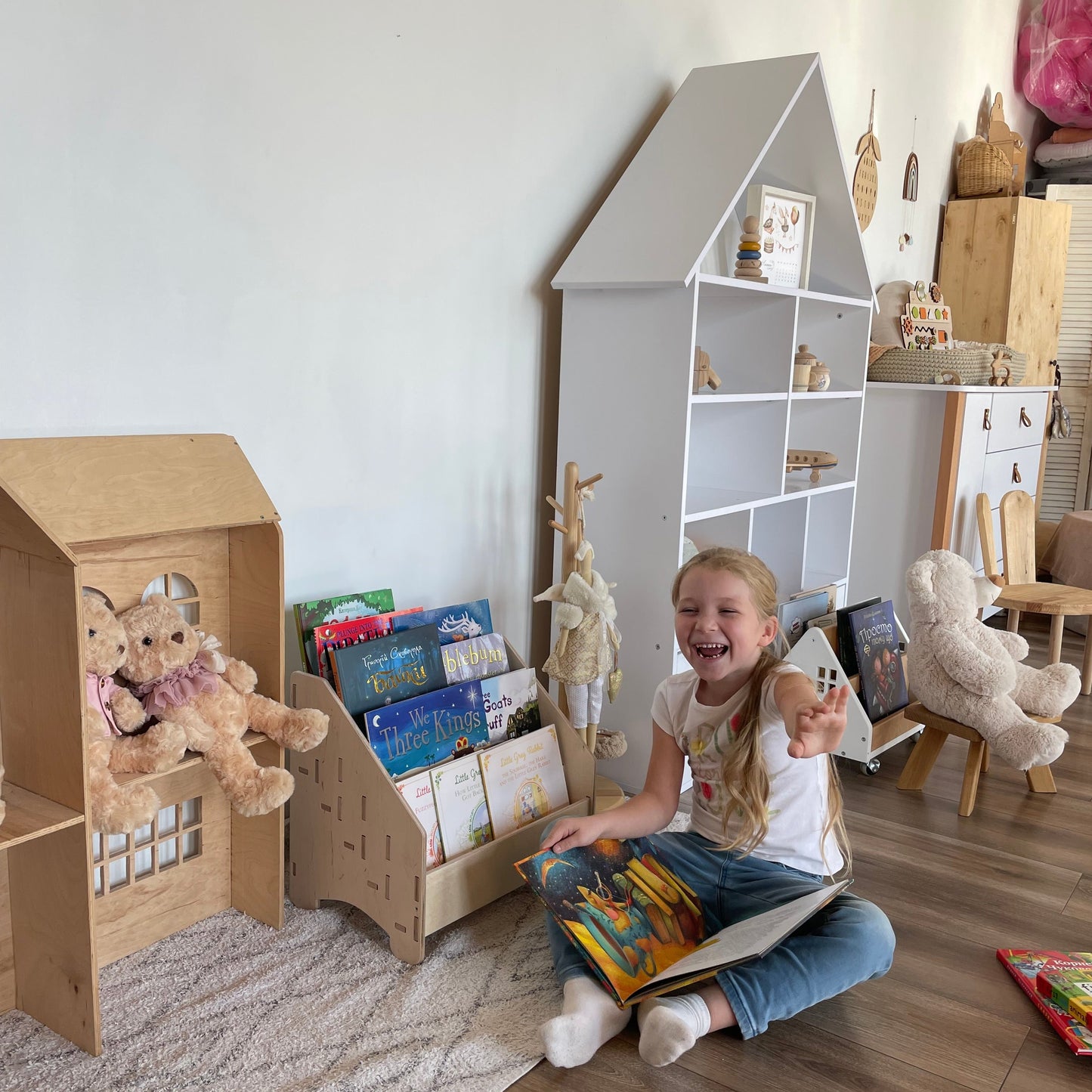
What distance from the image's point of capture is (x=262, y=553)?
4.89ft

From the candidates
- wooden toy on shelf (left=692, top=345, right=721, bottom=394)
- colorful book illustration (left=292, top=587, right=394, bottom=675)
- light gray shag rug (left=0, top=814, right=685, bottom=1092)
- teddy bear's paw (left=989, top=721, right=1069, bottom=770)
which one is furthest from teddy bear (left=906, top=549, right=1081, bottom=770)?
colorful book illustration (left=292, top=587, right=394, bottom=675)

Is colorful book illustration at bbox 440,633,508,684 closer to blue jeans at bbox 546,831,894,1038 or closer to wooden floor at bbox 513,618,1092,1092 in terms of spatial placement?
blue jeans at bbox 546,831,894,1038

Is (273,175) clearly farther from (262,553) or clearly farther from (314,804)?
(314,804)

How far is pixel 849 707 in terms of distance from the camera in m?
2.21

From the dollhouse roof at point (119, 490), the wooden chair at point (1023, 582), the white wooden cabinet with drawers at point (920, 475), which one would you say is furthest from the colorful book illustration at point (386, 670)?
the white wooden cabinet with drawers at point (920, 475)

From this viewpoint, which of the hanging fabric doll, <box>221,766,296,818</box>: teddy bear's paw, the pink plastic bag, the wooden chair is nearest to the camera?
<box>221,766,296,818</box>: teddy bear's paw

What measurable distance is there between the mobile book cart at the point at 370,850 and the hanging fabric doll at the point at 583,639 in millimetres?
287

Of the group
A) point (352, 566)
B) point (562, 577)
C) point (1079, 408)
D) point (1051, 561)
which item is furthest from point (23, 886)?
point (1079, 408)

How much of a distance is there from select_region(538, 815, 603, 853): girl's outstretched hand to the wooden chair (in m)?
1.74

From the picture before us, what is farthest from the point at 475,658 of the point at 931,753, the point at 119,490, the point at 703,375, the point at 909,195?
the point at 909,195

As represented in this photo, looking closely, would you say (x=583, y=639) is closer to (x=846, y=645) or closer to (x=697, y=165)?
(x=846, y=645)

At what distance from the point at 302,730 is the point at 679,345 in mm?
1022

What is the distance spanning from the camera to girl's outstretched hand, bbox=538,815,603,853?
1.51 meters

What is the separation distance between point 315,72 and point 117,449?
0.70 m
